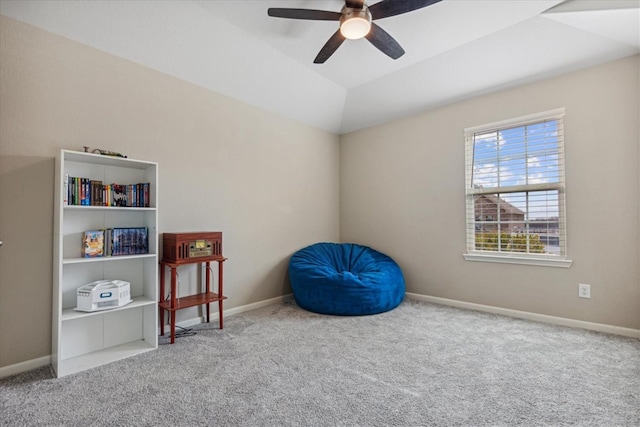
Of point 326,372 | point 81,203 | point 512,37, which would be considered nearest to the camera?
point 326,372

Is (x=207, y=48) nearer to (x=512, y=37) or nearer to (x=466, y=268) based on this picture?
(x=512, y=37)

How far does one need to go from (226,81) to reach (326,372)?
111 inches

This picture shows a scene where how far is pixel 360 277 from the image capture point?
3.19 m

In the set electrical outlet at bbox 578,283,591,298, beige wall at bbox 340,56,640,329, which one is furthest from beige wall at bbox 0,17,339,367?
electrical outlet at bbox 578,283,591,298

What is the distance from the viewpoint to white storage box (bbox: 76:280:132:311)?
6.79 feet

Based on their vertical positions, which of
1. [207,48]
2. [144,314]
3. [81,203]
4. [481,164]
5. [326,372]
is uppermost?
[207,48]

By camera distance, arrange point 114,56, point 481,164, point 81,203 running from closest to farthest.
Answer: point 81,203, point 114,56, point 481,164

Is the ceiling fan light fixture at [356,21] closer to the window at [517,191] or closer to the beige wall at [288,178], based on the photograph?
the beige wall at [288,178]

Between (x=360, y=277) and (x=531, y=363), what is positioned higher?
(x=360, y=277)

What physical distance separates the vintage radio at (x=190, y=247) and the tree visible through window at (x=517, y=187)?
2788 mm

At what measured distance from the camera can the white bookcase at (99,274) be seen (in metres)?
2.02

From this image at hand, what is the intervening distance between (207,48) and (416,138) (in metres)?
2.59

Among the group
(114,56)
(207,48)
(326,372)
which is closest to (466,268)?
(326,372)

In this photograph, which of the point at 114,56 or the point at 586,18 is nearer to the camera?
the point at 586,18
